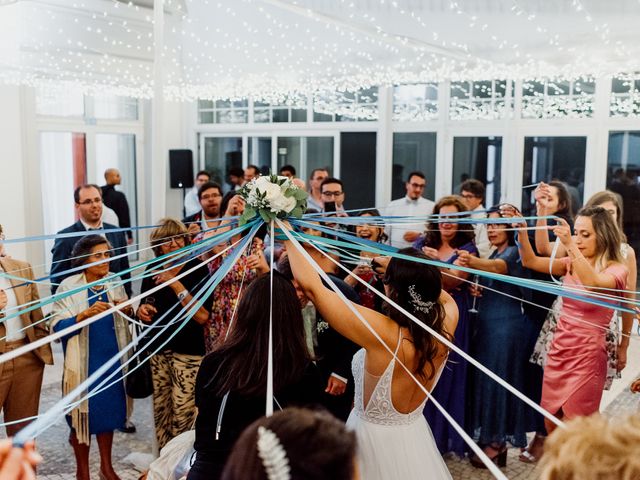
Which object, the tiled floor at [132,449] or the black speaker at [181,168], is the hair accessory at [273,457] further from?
the black speaker at [181,168]

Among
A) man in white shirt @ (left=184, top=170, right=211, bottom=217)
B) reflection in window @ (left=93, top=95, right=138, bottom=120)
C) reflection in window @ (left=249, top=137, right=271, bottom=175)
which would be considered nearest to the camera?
man in white shirt @ (left=184, top=170, right=211, bottom=217)

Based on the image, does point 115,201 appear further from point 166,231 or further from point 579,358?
point 579,358

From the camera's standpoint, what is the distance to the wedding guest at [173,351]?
3730 mm

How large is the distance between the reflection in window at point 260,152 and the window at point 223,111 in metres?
0.36

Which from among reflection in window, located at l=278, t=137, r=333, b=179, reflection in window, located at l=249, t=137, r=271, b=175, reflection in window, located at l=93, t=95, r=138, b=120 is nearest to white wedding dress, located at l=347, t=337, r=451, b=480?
reflection in window, located at l=278, t=137, r=333, b=179

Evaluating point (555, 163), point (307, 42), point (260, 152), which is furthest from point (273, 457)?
point (260, 152)

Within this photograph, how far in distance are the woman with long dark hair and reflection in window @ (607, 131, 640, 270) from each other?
245 inches

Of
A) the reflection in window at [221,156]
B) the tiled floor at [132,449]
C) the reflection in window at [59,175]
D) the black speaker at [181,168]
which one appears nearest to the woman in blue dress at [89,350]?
the tiled floor at [132,449]

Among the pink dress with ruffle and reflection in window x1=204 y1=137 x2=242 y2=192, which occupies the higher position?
reflection in window x1=204 y1=137 x2=242 y2=192

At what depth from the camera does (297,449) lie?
1.19 metres

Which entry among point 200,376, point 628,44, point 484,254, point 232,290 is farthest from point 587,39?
point 200,376

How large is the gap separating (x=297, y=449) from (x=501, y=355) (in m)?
2.92

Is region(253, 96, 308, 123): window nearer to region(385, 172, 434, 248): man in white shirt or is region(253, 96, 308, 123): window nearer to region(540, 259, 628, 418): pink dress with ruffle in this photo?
region(385, 172, 434, 248): man in white shirt

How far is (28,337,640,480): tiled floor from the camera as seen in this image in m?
3.83
